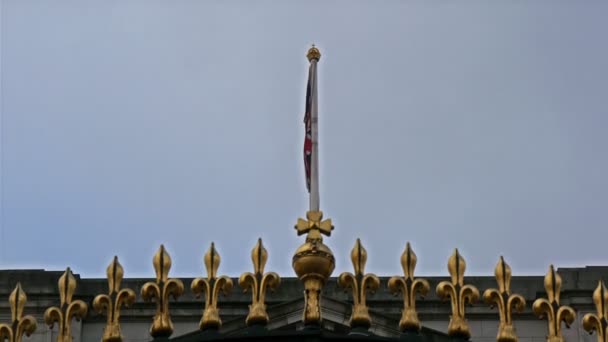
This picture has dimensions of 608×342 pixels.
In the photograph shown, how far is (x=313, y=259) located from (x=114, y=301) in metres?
2.12

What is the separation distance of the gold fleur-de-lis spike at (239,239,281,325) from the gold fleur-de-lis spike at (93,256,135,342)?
4.11 feet

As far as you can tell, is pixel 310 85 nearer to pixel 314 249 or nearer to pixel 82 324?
pixel 314 249

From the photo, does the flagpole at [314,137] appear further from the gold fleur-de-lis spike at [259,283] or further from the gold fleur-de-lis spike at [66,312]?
the gold fleur-de-lis spike at [66,312]

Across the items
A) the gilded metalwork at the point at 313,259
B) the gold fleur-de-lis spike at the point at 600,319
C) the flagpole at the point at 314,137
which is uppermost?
the flagpole at the point at 314,137

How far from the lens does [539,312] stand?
2070 cm

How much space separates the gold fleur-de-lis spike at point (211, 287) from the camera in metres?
20.4

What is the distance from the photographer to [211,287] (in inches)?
810

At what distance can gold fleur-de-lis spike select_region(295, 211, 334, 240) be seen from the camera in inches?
818

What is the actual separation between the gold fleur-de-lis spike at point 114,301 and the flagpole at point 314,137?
7.06 feet

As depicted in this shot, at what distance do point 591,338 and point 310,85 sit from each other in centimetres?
1297

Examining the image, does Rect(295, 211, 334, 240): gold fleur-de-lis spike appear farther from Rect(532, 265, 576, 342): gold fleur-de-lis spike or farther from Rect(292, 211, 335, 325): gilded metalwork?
Rect(532, 265, 576, 342): gold fleur-de-lis spike

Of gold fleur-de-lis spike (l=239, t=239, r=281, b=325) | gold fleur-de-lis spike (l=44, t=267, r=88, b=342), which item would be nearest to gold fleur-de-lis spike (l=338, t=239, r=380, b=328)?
gold fleur-de-lis spike (l=239, t=239, r=281, b=325)

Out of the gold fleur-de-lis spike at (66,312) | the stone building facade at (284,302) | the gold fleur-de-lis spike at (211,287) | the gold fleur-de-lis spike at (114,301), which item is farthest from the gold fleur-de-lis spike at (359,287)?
the stone building facade at (284,302)

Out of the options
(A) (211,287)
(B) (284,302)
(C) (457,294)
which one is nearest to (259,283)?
(A) (211,287)
